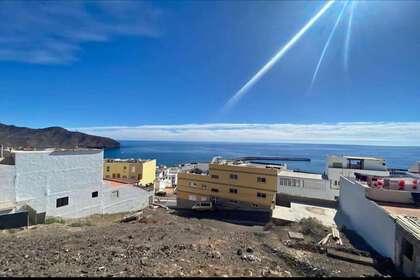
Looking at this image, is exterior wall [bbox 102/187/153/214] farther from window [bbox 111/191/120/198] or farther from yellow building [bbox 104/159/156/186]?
yellow building [bbox 104/159/156/186]

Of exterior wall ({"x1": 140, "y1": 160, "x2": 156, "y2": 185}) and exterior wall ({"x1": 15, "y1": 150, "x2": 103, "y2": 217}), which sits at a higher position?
exterior wall ({"x1": 15, "y1": 150, "x2": 103, "y2": 217})

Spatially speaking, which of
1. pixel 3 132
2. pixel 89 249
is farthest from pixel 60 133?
pixel 89 249

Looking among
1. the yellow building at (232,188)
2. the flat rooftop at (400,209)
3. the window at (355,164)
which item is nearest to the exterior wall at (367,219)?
the flat rooftop at (400,209)

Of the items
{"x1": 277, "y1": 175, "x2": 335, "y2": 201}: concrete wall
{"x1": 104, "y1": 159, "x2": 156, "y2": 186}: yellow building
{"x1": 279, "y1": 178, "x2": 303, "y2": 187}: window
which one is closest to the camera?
{"x1": 277, "y1": 175, "x2": 335, "y2": 201}: concrete wall

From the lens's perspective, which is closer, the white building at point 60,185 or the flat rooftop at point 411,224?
the flat rooftop at point 411,224

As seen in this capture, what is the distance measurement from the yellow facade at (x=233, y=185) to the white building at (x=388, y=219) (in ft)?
35.4

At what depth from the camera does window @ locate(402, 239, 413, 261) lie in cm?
851

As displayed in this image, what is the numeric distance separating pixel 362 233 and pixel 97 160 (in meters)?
18.9

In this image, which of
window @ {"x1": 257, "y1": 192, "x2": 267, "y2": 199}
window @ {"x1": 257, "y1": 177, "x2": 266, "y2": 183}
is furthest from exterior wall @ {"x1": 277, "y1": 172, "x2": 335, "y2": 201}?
window @ {"x1": 257, "y1": 177, "x2": 266, "y2": 183}

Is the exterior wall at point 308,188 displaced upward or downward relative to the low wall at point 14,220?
downward

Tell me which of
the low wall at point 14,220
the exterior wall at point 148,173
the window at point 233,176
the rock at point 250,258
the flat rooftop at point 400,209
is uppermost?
the flat rooftop at point 400,209

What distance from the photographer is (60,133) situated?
166 m

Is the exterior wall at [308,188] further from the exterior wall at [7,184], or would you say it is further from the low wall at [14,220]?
the exterior wall at [7,184]

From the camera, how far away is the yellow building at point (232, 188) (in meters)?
29.2
